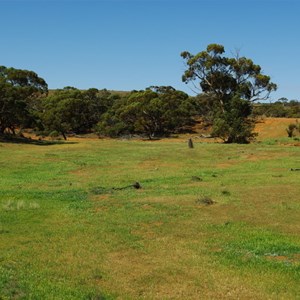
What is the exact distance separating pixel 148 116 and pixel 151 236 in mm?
61517

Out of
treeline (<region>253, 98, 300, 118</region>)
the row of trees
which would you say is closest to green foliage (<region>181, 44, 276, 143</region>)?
the row of trees

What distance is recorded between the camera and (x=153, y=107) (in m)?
70.3

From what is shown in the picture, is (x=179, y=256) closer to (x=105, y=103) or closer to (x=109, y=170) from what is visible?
(x=109, y=170)

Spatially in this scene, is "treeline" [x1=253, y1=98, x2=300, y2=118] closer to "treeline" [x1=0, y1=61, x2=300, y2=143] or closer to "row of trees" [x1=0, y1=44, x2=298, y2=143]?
"treeline" [x1=0, y1=61, x2=300, y2=143]

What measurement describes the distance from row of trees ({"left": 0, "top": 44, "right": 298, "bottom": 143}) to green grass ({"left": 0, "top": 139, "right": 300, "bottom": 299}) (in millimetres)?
29166

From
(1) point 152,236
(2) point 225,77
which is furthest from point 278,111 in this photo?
(1) point 152,236

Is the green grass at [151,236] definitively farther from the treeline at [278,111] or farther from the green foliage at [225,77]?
the treeline at [278,111]

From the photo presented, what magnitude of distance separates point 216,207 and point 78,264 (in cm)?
717

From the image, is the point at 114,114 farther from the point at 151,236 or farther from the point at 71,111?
the point at 151,236

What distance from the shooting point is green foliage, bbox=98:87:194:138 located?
71.2 meters

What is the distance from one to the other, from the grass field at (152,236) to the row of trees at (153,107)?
→ 28402mm

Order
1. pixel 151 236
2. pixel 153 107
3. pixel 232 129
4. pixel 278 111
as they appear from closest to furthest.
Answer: pixel 151 236
pixel 232 129
pixel 153 107
pixel 278 111

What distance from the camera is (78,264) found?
1007 centimetres

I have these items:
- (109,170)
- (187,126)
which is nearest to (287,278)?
→ (109,170)
